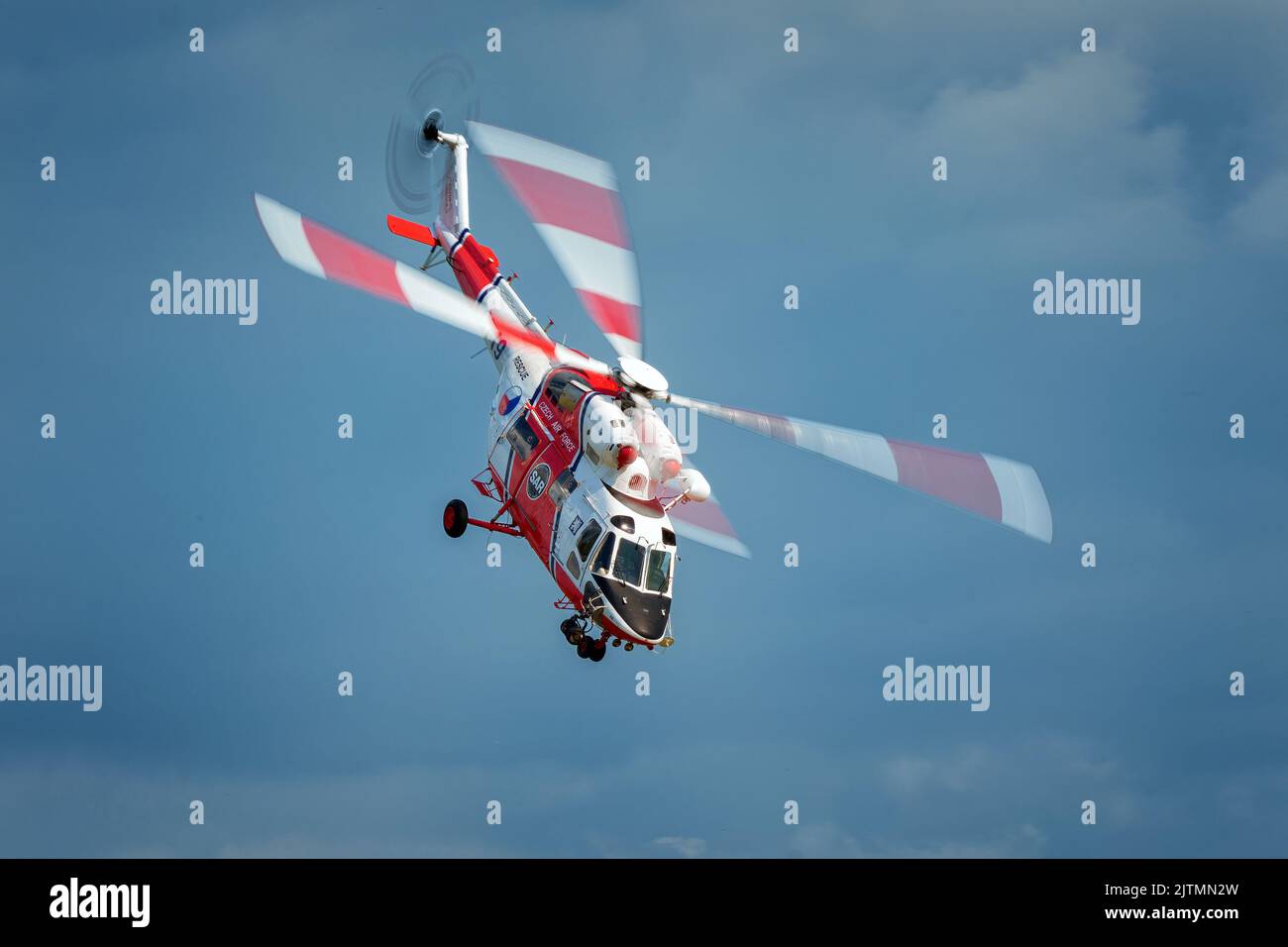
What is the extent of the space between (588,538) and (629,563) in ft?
3.00

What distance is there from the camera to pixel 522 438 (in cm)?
3794

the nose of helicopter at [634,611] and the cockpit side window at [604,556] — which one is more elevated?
the cockpit side window at [604,556]

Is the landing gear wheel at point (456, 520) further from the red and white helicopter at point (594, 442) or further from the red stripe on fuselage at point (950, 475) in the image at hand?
the red stripe on fuselage at point (950, 475)

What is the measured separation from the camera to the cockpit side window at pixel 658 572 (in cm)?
3519

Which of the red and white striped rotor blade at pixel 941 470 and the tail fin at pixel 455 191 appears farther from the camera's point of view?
the tail fin at pixel 455 191

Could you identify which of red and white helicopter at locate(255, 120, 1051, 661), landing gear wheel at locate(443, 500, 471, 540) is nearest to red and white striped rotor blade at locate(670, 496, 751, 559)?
red and white helicopter at locate(255, 120, 1051, 661)

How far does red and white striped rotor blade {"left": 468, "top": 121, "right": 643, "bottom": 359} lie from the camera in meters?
37.1

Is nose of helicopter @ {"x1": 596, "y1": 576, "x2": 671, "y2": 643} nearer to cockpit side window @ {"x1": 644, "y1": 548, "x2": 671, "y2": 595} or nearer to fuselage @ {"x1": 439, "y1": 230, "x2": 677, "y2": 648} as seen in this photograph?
fuselage @ {"x1": 439, "y1": 230, "x2": 677, "y2": 648}

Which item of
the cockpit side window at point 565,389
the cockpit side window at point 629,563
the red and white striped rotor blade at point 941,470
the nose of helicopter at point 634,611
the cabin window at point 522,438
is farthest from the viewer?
the cabin window at point 522,438

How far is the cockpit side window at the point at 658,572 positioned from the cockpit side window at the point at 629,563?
182 mm

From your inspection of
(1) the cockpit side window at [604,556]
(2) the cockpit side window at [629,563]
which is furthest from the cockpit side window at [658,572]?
(1) the cockpit side window at [604,556]

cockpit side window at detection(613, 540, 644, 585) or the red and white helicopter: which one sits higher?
the red and white helicopter
